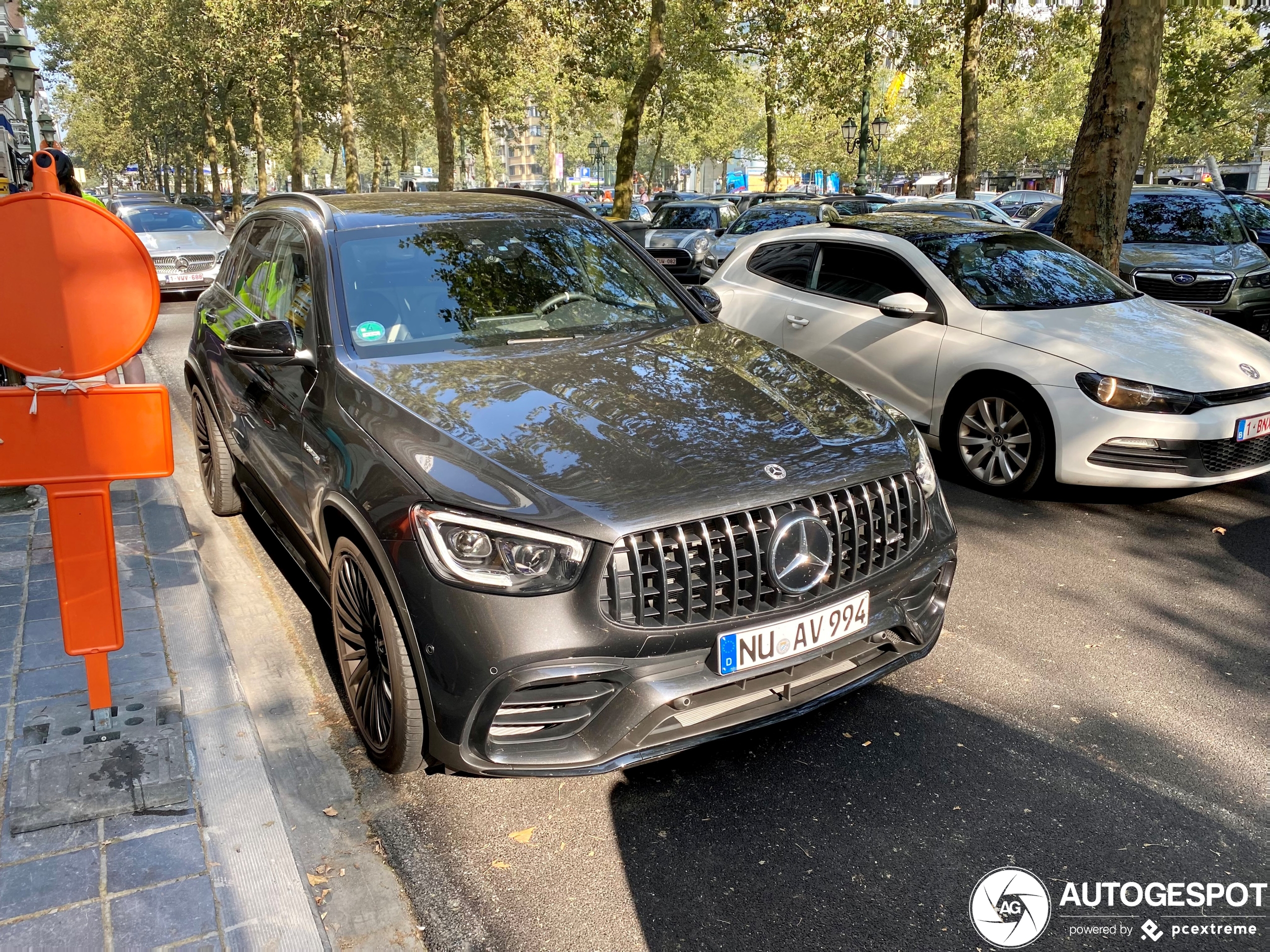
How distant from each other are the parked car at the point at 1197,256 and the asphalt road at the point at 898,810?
332 inches

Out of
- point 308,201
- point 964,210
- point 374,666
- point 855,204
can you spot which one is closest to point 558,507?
point 374,666

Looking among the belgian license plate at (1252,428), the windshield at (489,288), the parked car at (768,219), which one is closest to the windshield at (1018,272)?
the belgian license plate at (1252,428)

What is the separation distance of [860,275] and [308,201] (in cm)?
391

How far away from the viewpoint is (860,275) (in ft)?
22.5

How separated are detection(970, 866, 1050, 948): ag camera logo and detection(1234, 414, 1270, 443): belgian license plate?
366cm

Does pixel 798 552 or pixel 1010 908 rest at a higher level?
pixel 798 552

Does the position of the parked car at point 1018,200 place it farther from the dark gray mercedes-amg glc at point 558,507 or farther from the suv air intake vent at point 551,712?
the suv air intake vent at point 551,712

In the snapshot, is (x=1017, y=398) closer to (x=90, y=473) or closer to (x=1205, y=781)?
(x=1205, y=781)

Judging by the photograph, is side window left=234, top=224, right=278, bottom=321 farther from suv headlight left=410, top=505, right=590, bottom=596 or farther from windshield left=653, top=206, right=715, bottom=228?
windshield left=653, top=206, right=715, bottom=228

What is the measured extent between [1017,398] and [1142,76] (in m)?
5.06

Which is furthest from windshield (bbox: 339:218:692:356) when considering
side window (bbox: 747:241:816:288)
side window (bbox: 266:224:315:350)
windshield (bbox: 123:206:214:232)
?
windshield (bbox: 123:206:214:232)

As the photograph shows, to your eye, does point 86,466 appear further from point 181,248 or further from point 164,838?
point 181,248

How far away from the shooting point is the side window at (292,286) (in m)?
3.81

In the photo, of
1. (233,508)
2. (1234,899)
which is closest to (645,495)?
(1234,899)
